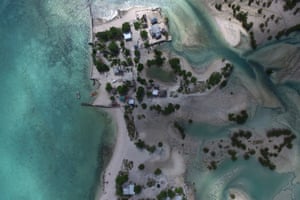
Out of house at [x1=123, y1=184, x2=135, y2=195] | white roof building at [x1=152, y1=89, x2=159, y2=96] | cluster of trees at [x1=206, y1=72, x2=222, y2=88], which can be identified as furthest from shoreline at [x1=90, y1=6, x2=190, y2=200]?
cluster of trees at [x1=206, y1=72, x2=222, y2=88]

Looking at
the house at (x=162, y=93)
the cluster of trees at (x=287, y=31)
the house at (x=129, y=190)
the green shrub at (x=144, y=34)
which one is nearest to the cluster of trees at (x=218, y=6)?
the cluster of trees at (x=287, y=31)

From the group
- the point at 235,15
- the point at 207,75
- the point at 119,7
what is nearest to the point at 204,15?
the point at 235,15

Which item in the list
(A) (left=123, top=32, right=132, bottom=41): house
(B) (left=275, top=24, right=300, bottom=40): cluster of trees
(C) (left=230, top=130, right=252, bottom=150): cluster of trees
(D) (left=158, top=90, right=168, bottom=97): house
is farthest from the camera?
(A) (left=123, top=32, right=132, bottom=41): house

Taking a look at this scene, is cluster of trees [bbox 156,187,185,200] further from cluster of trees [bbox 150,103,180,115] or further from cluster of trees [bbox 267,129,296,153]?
cluster of trees [bbox 267,129,296,153]

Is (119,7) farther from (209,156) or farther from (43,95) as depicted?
(209,156)

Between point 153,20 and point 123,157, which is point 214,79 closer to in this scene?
point 153,20

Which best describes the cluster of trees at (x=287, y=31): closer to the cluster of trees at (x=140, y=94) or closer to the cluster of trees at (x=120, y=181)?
the cluster of trees at (x=140, y=94)

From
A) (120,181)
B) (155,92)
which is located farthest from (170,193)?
(155,92)
